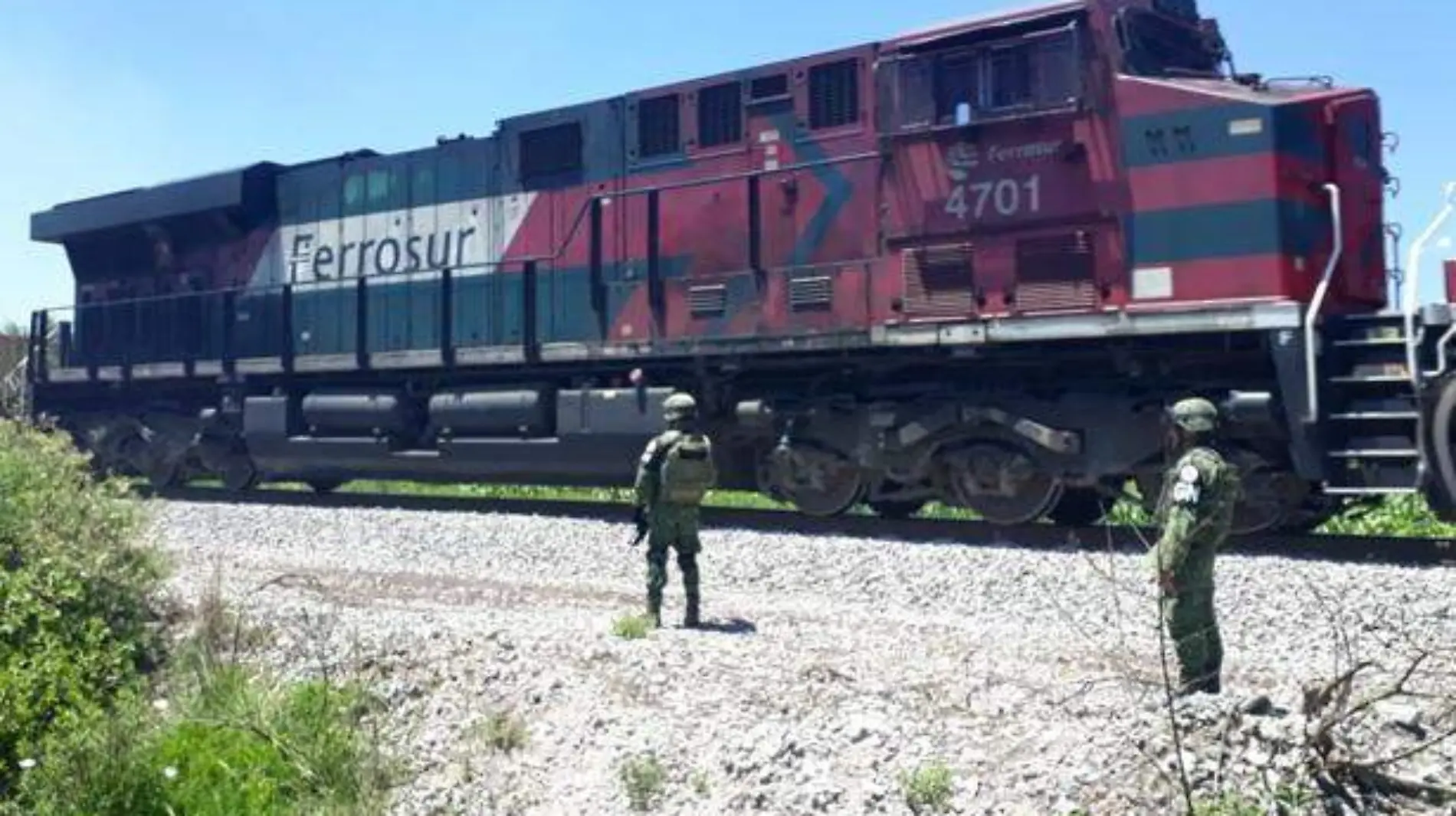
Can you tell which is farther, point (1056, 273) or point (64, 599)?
point (1056, 273)

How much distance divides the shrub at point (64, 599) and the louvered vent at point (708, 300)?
5.18 meters

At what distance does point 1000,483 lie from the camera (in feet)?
34.4

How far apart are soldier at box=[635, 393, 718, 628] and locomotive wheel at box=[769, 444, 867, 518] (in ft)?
13.2

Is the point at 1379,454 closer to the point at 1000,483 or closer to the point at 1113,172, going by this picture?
the point at 1113,172

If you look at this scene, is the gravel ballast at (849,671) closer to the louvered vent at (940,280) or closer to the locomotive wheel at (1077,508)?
the locomotive wheel at (1077,508)

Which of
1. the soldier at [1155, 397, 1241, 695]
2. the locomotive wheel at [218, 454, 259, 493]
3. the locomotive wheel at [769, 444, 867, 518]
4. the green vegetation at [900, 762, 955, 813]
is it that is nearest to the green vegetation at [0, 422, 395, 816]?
the green vegetation at [900, 762, 955, 813]

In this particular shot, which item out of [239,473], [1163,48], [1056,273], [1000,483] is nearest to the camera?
[1056,273]

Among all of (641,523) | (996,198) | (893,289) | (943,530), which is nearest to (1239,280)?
(996,198)

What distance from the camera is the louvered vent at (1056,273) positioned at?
32.6 ft

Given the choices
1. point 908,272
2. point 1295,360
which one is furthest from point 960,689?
point 908,272

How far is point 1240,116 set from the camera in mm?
9258

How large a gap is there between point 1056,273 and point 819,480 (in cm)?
276

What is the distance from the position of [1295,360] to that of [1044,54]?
294 centimetres

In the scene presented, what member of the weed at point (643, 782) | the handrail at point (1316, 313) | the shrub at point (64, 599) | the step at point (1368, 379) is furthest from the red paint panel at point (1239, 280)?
the shrub at point (64, 599)
